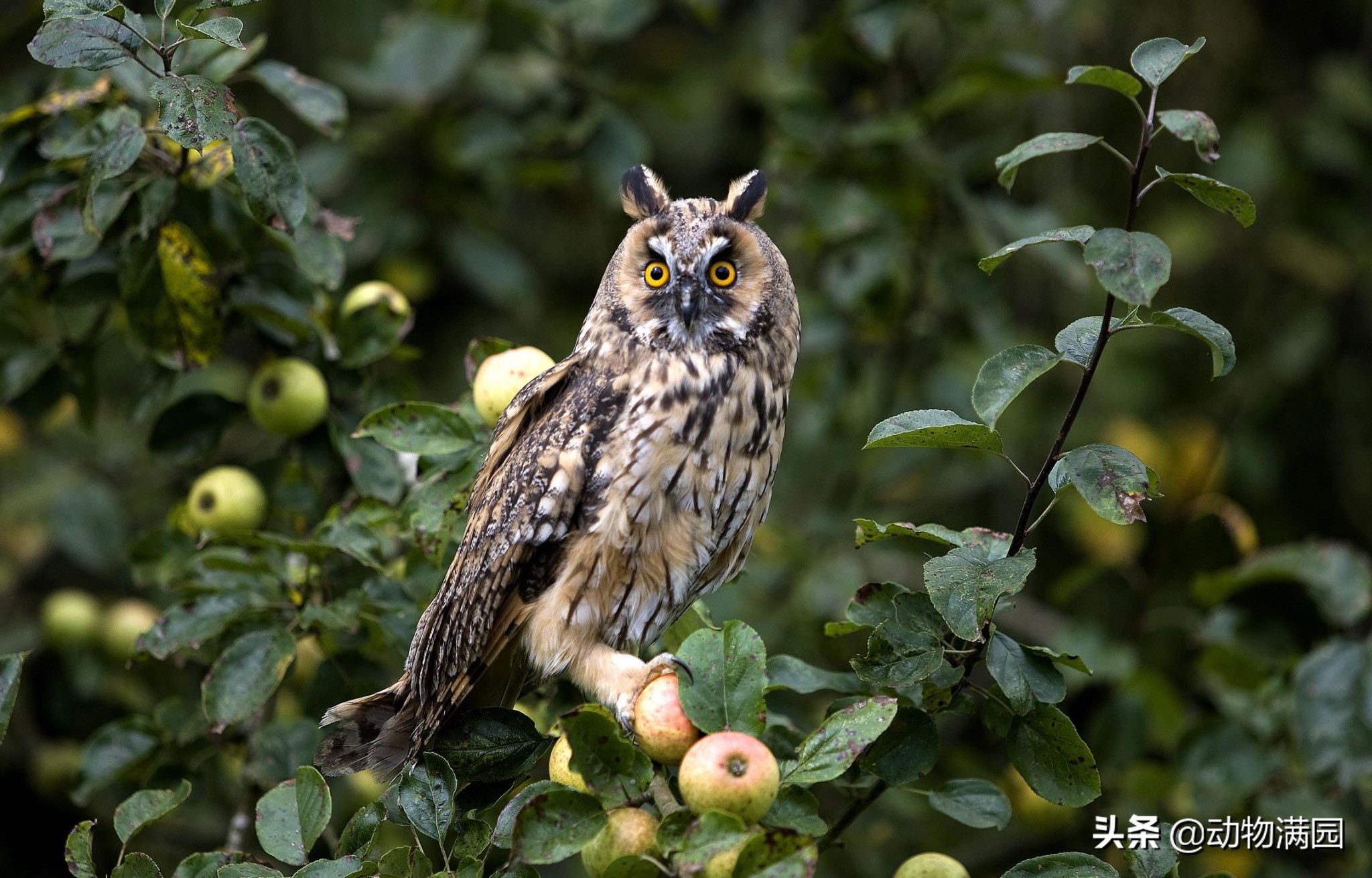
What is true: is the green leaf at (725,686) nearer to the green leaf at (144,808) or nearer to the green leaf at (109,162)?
the green leaf at (144,808)

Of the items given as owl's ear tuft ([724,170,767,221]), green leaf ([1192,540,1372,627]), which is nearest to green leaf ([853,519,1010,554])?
owl's ear tuft ([724,170,767,221])

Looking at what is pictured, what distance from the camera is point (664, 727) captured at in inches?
76.8

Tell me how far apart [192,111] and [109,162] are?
301mm

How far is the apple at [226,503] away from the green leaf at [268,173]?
2.38ft

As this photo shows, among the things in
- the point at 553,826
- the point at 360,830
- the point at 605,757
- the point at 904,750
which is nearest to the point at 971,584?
the point at 904,750

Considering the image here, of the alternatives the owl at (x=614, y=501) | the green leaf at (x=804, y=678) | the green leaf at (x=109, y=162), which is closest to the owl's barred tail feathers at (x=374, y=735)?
the owl at (x=614, y=501)

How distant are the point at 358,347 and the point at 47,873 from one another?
2.59 metres

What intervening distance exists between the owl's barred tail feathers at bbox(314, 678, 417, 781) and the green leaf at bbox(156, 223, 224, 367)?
2.96 feet

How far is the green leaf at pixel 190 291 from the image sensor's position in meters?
2.64

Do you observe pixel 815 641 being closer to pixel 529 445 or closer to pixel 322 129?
pixel 529 445

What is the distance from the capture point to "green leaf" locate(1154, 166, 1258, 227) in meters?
1.69

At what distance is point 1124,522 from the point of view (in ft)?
5.74

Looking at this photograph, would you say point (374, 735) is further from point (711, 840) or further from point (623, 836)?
point (711, 840)

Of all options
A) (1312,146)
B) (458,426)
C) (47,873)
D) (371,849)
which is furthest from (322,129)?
(1312,146)
